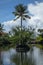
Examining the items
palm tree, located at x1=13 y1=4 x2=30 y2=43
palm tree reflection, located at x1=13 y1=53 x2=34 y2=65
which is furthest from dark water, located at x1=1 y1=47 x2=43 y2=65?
palm tree, located at x1=13 y1=4 x2=30 y2=43

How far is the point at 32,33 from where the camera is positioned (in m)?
62.9

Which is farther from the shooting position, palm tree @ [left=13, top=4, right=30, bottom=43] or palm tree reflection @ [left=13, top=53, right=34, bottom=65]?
palm tree @ [left=13, top=4, right=30, bottom=43]

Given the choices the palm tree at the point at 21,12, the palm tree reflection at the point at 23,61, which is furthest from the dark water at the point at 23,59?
the palm tree at the point at 21,12

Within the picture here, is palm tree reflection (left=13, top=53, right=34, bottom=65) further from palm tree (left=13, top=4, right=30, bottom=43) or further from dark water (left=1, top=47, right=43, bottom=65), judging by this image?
palm tree (left=13, top=4, right=30, bottom=43)

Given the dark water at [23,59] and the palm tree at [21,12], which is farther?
the palm tree at [21,12]

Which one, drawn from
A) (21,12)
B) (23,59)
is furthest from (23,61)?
(21,12)

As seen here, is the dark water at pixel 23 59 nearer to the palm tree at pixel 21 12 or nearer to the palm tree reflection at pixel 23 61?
the palm tree reflection at pixel 23 61

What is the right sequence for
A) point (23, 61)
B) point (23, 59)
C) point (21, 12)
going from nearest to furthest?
point (23, 61)
point (23, 59)
point (21, 12)

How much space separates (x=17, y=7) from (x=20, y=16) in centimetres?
370

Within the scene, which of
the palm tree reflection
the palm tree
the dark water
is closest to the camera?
the palm tree reflection

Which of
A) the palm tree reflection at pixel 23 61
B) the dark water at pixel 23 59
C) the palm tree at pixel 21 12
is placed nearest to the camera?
the palm tree reflection at pixel 23 61

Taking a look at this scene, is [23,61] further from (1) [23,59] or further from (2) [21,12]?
(2) [21,12]

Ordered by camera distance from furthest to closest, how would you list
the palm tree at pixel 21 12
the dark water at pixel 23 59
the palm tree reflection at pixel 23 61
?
the palm tree at pixel 21 12 → the dark water at pixel 23 59 → the palm tree reflection at pixel 23 61

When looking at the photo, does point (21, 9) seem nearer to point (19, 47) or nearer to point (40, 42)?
point (19, 47)
